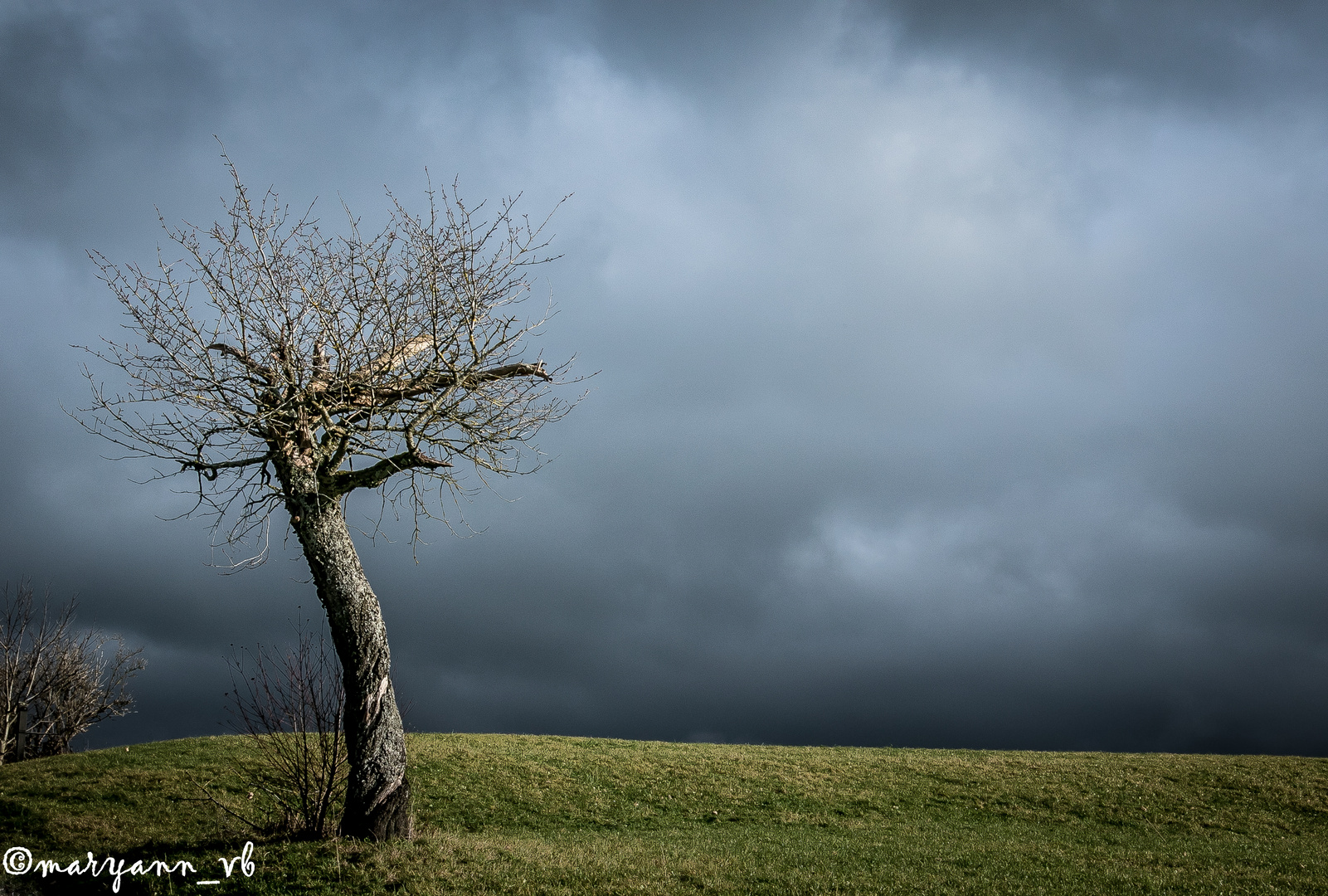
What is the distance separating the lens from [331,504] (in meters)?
14.8

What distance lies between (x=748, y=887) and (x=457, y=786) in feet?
43.7

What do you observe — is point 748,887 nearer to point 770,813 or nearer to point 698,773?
point 770,813

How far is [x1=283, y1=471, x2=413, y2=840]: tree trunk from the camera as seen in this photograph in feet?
43.2

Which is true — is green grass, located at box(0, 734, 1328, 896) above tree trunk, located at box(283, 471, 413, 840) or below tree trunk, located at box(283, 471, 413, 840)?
below

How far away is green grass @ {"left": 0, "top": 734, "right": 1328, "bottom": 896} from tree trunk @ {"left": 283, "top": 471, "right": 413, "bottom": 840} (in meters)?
0.68

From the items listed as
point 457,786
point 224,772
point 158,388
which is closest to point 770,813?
point 457,786

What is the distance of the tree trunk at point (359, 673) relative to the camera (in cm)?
1316
